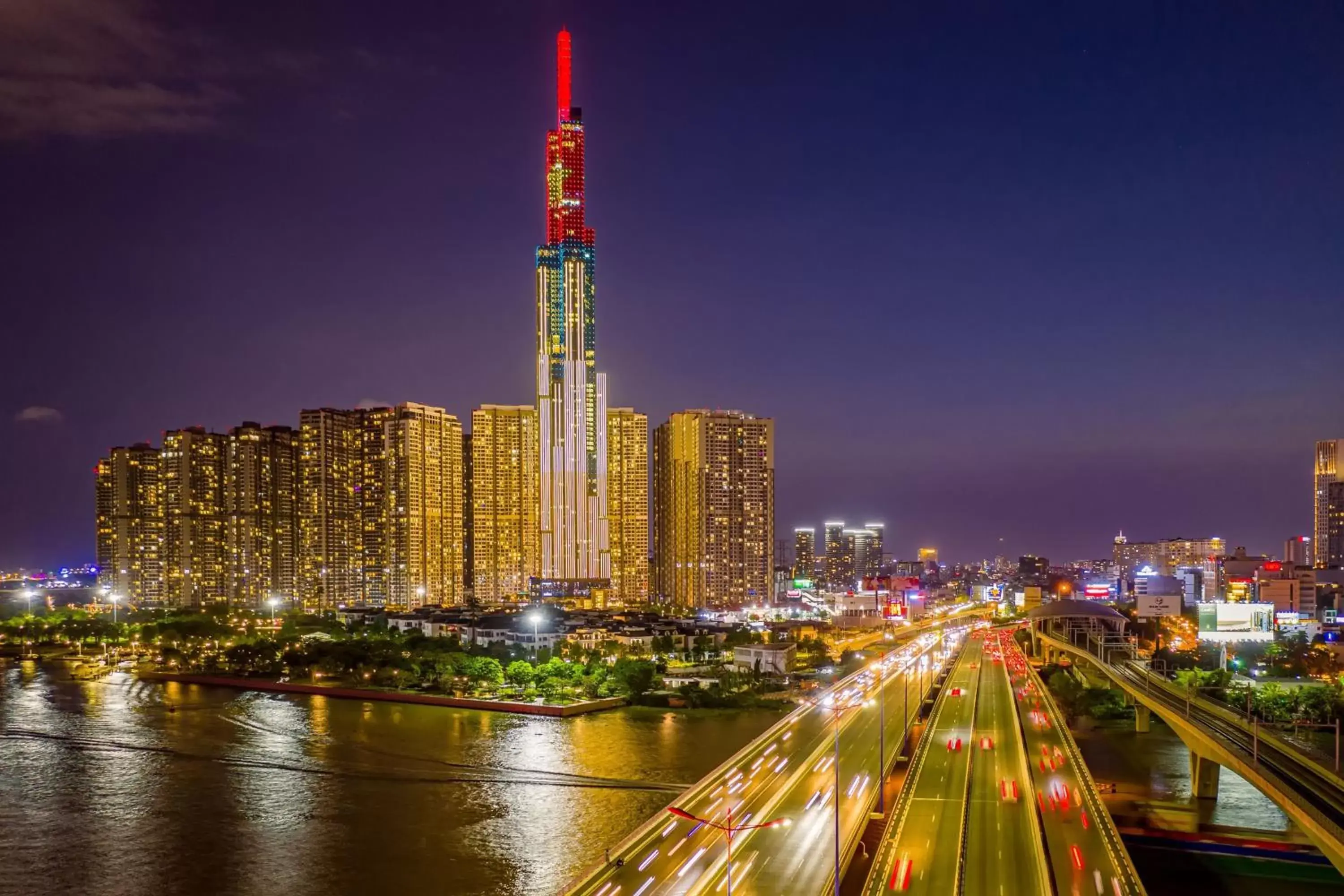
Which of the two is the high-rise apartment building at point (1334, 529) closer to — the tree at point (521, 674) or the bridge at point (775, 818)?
the bridge at point (775, 818)

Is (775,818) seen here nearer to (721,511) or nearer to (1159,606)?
(1159,606)

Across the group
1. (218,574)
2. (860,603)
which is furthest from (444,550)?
(860,603)

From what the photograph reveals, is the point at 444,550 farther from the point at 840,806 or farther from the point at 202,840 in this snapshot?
the point at 840,806

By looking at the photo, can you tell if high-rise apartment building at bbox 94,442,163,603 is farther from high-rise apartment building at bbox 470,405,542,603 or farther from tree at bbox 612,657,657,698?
tree at bbox 612,657,657,698

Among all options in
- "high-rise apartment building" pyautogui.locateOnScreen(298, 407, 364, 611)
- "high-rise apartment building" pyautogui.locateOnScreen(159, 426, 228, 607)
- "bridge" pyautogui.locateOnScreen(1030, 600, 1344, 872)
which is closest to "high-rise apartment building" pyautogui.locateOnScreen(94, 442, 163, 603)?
"high-rise apartment building" pyautogui.locateOnScreen(159, 426, 228, 607)

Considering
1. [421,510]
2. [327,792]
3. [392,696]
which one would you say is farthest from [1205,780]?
[421,510]

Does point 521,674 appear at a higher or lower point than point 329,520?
lower

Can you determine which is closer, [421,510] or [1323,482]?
[421,510]
